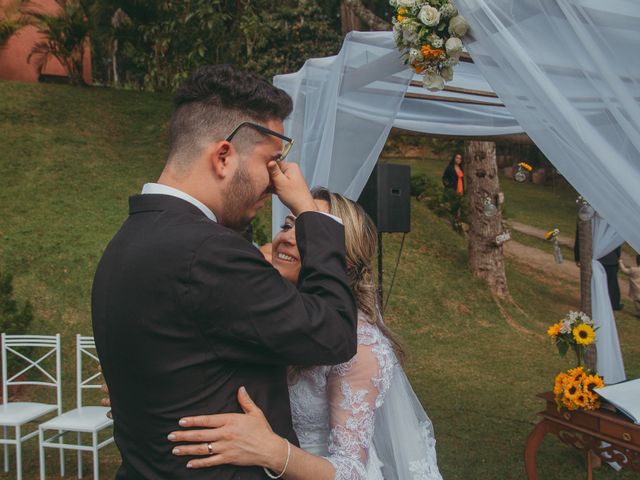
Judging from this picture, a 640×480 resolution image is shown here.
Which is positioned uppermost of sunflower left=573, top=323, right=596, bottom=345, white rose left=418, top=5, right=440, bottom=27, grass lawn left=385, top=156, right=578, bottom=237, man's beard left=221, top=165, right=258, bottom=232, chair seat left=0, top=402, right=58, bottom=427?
white rose left=418, top=5, right=440, bottom=27

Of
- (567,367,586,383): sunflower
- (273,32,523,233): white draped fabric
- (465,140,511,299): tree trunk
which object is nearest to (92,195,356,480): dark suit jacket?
(273,32,523,233): white draped fabric

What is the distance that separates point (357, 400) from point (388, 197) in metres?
4.91

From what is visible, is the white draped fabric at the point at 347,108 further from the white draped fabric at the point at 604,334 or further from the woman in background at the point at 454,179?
the woman in background at the point at 454,179

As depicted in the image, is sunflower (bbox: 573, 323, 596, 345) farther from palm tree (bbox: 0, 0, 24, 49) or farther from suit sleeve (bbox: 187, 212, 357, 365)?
palm tree (bbox: 0, 0, 24, 49)

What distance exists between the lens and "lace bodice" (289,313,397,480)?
6.17ft

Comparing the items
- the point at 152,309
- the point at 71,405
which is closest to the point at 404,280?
the point at 71,405

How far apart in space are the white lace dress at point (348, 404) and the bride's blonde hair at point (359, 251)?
0.34 ft

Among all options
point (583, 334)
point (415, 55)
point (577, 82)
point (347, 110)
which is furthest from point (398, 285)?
point (577, 82)

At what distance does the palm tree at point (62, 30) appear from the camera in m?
13.4

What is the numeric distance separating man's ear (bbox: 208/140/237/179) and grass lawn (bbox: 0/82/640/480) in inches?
161

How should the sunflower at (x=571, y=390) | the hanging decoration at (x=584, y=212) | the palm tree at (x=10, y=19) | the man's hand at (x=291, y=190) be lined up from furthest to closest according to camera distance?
the palm tree at (x=10, y=19) → the hanging decoration at (x=584, y=212) → the sunflower at (x=571, y=390) → the man's hand at (x=291, y=190)

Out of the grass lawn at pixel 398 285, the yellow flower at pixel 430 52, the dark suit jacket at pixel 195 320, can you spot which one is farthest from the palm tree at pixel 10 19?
the dark suit jacket at pixel 195 320

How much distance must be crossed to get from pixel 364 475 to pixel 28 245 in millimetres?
8396

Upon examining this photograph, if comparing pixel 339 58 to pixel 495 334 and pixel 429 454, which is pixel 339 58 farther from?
pixel 495 334
